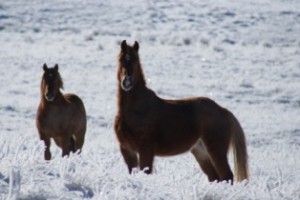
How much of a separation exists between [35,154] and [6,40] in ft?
94.1

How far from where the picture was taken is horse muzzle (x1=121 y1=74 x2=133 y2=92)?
672cm

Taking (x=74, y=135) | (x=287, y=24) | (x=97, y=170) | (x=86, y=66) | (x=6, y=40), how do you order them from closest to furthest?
(x=97, y=170), (x=74, y=135), (x=86, y=66), (x=6, y=40), (x=287, y=24)

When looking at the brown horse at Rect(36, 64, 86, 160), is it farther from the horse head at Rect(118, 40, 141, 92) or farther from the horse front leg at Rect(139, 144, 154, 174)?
the horse front leg at Rect(139, 144, 154, 174)

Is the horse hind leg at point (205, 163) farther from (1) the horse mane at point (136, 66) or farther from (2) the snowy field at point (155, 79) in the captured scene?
(1) the horse mane at point (136, 66)

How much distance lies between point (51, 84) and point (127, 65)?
3.00 m

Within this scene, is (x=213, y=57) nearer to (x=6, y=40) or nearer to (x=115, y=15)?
(x=6, y=40)

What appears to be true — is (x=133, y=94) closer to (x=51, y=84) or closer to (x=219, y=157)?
(x=219, y=157)

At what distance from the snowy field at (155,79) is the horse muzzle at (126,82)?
2.47 ft

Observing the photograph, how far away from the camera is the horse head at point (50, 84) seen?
9438 mm

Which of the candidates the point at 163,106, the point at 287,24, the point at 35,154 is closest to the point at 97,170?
the point at 35,154

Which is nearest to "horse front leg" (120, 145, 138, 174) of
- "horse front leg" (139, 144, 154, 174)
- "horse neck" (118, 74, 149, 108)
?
"horse front leg" (139, 144, 154, 174)

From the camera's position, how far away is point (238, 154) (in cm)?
735

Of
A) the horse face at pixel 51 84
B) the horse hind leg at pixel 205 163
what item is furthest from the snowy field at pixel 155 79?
the horse face at pixel 51 84

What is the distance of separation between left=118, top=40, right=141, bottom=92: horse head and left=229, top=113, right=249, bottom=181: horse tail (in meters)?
1.27
